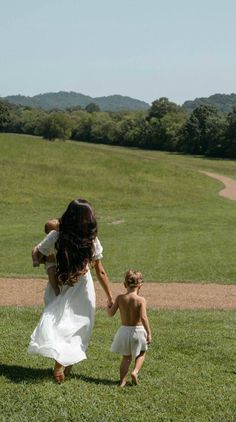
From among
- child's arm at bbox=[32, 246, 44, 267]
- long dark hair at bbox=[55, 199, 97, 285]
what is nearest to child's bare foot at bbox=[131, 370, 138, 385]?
long dark hair at bbox=[55, 199, 97, 285]

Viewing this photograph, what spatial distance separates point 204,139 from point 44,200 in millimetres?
60040

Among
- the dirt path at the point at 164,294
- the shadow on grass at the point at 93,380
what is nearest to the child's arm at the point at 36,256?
the shadow on grass at the point at 93,380

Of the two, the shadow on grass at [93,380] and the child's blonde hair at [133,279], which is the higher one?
the child's blonde hair at [133,279]

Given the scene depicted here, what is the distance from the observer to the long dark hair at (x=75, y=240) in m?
7.10

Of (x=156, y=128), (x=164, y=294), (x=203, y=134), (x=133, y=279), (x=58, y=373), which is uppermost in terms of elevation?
(x=133, y=279)

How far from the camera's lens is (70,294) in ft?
23.9

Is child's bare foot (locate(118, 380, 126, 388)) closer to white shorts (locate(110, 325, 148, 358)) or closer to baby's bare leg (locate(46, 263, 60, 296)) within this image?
white shorts (locate(110, 325, 148, 358))

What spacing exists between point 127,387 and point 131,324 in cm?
75

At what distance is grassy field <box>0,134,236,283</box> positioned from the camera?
22641 millimetres

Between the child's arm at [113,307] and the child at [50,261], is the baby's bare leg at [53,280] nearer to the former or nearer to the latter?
the child at [50,261]

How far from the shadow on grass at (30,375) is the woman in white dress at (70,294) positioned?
0.33 m

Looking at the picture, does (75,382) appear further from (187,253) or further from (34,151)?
(34,151)

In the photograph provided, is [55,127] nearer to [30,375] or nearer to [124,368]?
[30,375]

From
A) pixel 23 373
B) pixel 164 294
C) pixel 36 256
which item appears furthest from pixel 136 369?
pixel 164 294
